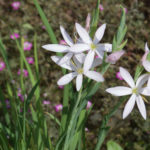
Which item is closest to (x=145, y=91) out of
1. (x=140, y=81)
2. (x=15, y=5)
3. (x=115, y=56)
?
(x=140, y=81)

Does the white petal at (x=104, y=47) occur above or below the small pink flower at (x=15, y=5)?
below

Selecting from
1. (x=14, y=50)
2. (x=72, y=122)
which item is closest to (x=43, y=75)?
(x=14, y=50)

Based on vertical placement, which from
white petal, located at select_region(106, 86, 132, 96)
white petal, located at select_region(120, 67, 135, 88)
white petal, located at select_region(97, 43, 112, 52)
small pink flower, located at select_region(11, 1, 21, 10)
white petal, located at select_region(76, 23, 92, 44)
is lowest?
white petal, located at select_region(106, 86, 132, 96)

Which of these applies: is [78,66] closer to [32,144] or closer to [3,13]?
[32,144]

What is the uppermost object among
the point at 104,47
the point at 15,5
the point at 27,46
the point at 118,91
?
the point at 15,5

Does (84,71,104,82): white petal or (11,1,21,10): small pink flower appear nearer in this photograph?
(84,71,104,82): white petal

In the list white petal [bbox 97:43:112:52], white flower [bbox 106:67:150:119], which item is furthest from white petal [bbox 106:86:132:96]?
white petal [bbox 97:43:112:52]

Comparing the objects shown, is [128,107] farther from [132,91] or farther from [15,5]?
[15,5]

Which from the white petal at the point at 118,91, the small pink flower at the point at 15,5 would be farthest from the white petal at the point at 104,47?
the small pink flower at the point at 15,5

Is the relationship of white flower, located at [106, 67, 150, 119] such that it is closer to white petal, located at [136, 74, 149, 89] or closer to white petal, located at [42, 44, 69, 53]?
white petal, located at [136, 74, 149, 89]

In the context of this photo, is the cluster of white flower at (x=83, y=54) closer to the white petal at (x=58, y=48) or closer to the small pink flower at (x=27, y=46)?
the white petal at (x=58, y=48)

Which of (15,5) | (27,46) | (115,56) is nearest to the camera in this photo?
(115,56)

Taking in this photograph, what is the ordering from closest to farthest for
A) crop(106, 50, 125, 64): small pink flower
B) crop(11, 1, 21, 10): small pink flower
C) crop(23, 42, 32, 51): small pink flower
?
crop(106, 50, 125, 64): small pink flower, crop(23, 42, 32, 51): small pink flower, crop(11, 1, 21, 10): small pink flower
